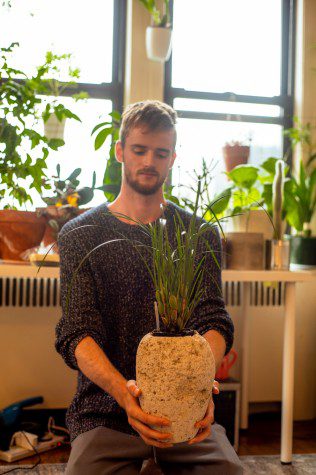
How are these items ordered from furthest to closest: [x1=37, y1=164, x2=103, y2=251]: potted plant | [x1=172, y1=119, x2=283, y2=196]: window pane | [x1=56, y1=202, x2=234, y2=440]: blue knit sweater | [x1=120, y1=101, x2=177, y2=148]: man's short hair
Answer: [x1=172, y1=119, x2=283, y2=196]: window pane, [x1=37, y1=164, x2=103, y2=251]: potted plant, [x1=120, y1=101, x2=177, y2=148]: man's short hair, [x1=56, y1=202, x2=234, y2=440]: blue knit sweater

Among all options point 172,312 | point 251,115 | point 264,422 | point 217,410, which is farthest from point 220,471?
point 251,115

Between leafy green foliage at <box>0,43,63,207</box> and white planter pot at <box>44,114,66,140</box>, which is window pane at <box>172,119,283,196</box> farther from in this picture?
leafy green foliage at <box>0,43,63,207</box>

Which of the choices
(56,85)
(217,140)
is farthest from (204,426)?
(217,140)

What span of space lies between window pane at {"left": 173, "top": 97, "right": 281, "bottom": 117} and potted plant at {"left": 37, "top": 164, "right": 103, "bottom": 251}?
102 centimetres

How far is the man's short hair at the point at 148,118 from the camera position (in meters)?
1.79

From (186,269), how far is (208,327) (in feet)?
1.60

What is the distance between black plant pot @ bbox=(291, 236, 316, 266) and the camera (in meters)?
3.24

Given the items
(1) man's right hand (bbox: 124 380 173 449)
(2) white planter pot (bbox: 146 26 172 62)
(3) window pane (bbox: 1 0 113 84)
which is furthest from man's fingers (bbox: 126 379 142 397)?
(3) window pane (bbox: 1 0 113 84)

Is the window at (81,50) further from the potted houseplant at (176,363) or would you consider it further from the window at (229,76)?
the potted houseplant at (176,363)

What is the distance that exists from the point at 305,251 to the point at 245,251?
0.59 metres

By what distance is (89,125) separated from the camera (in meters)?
3.46

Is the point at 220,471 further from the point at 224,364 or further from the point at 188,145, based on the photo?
the point at 188,145

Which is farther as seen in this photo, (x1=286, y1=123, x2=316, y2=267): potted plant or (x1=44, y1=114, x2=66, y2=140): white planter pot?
(x1=286, y1=123, x2=316, y2=267): potted plant

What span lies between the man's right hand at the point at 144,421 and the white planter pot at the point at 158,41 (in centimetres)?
237
